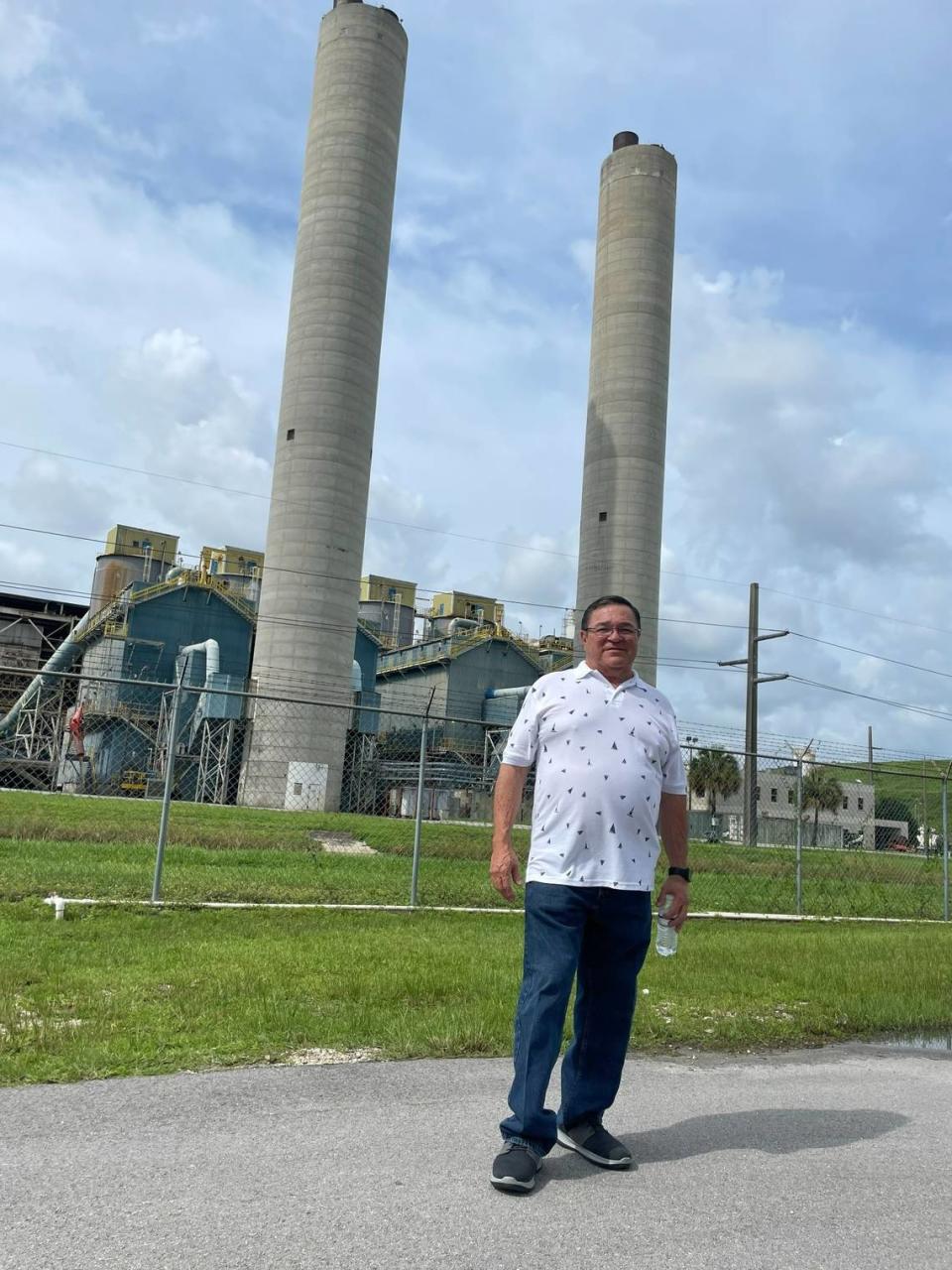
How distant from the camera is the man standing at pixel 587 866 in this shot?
393 centimetres

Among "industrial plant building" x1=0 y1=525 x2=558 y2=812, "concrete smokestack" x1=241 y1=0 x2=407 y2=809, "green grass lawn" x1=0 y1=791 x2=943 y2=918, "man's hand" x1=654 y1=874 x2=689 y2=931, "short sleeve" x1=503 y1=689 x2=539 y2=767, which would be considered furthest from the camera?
"concrete smokestack" x1=241 y1=0 x2=407 y2=809

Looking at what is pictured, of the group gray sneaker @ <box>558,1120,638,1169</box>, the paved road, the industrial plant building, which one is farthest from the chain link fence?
gray sneaker @ <box>558,1120,638,1169</box>

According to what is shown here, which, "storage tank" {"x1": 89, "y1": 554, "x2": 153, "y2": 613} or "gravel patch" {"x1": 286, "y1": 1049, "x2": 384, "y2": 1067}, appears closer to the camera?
"gravel patch" {"x1": 286, "y1": 1049, "x2": 384, "y2": 1067}

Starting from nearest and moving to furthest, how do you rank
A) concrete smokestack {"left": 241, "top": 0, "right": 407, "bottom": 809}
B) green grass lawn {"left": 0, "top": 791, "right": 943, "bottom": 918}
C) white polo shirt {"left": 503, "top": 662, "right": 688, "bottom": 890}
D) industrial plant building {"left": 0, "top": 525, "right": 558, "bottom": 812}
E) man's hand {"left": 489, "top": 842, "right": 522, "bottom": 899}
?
white polo shirt {"left": 503, "top": 662, "right": 688, "bottom": 890} → man's hand {"left": 489, "top": 842, "right": 522, "bottom": 899} → green grass lawn {"left": 0, "top": 791, "right": 943, "bottom": 918} → industrial plant building {"left": 0, "top": 525, "right": 558, "bottom": 812} → concrete smokestack {"left": 241, "top": 0, "right": 407, "bottom": 809}

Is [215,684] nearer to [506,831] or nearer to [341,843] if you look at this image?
[341,843]

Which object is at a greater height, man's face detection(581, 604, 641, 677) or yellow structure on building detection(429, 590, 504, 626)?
yellow structure on building detection(429, 590, 504, 626)

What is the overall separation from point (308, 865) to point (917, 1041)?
12.0 metres

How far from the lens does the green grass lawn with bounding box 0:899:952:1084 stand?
18.1 ft

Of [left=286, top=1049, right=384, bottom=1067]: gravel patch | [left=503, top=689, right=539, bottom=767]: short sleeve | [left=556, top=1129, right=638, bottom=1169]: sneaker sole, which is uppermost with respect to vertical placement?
[left=503, top=689, right=539, bottom=767]: short sleeve

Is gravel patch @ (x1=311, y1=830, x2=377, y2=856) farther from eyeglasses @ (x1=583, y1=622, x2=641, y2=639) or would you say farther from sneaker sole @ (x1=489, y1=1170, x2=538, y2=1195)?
sneaker sole @ (x1=489, y1=1170, x2=538, y2=1195)

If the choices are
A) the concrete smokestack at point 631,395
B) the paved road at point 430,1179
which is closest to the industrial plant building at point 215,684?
the concrete smokestack at point 631,395

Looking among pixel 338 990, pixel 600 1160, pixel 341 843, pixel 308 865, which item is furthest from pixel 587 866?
pixel 341 843

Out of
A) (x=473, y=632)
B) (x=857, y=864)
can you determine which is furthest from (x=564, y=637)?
(x=857, y=864)

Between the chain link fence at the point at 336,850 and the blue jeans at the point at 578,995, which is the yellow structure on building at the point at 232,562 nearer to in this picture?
the chain link fence at the point at 336,850
